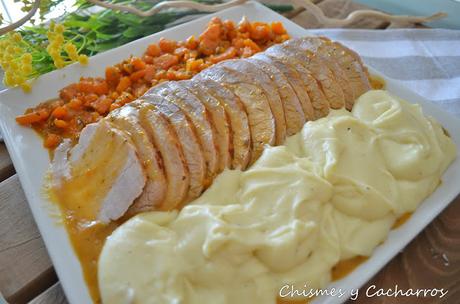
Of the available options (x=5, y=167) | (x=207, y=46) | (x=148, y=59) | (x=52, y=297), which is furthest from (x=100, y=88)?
(x=52, y=297)

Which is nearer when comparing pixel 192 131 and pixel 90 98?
pixel 192 131

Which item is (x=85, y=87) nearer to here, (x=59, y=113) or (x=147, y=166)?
(x=59, y=113)

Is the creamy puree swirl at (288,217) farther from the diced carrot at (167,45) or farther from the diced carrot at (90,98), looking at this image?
the diced carrot at (167,45)

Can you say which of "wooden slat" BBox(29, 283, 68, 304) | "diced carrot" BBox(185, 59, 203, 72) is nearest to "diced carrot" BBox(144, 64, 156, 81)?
"diced carrot" BBox(185, 59, 203, 72)

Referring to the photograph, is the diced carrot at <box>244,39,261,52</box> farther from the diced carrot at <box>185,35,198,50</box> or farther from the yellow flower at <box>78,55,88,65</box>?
the yellow flower at <box>78,55,88,65</box>

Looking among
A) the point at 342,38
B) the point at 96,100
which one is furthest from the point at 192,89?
the point at 342,38
